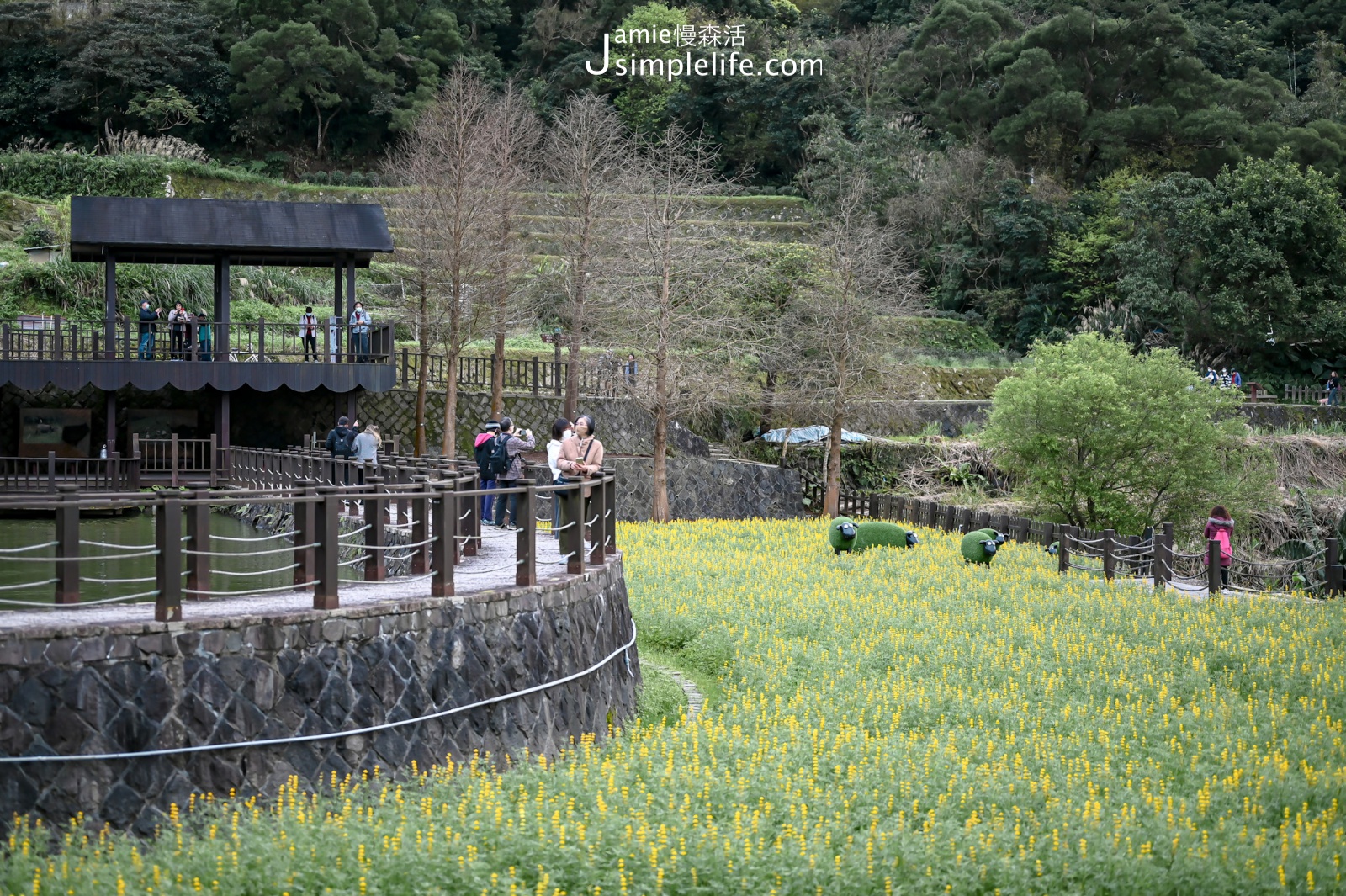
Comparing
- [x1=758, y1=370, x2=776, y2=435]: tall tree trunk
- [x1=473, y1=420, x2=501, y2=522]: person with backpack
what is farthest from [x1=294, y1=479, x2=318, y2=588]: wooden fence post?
[x1=758, y1=370, x2=776, y2=435]: tall tree trunk

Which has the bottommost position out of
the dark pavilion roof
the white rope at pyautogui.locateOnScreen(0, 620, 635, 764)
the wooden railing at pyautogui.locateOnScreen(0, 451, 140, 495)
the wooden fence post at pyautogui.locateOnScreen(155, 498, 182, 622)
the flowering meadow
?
the flowering meadow

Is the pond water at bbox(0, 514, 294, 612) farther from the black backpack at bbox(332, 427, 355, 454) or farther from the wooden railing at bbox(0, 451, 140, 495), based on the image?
the black backpack at bbox(332, 427, 355, 454)

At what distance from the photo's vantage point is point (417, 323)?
108 ft

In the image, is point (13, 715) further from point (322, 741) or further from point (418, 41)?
point (418, 41)

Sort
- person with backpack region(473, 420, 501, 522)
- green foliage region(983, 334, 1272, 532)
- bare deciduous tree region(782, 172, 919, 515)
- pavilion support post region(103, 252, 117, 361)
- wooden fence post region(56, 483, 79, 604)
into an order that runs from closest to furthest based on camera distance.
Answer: wooden fence post region(56, 483, 79, 604), person with backpack region(473, 420, 501, 522), green foliage region(983, 334, 1272, 532), pavilion support post region(103, 252, 117, 361), bare deciduous tree region(782, 172, 919, 515)

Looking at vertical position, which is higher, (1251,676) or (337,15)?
(337,15)

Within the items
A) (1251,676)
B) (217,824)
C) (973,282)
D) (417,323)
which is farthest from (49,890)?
(973,282)

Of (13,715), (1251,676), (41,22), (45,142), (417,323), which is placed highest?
(41,22)

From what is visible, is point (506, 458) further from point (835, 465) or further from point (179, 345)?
point (835, 465)

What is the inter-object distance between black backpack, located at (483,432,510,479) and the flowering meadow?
384cm

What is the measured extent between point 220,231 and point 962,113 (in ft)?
123

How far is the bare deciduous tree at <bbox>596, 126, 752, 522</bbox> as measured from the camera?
30.8 metres

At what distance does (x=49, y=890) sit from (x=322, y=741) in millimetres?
2328

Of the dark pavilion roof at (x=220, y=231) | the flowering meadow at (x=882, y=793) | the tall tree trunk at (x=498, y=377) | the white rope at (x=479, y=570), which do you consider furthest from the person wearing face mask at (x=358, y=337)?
the white rope at (x=479, y=570)
